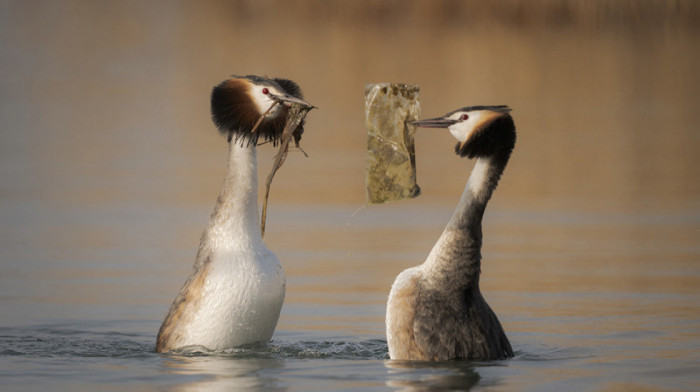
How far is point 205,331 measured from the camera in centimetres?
1172

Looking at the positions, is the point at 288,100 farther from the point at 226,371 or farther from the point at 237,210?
the point at 226,371

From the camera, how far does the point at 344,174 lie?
23016 millimetres

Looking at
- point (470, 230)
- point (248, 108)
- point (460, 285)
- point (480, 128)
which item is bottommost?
point (460, 285)

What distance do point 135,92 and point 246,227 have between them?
29728 millimetres

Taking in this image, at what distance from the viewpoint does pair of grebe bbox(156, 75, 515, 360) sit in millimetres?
11258

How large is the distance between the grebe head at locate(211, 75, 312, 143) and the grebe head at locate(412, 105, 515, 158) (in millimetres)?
1186

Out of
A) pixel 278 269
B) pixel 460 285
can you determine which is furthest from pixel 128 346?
pixel 460 285

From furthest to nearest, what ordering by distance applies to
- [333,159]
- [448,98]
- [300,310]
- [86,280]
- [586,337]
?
1. [448,98]
2. [333,159]
3. [86,280]
4. [300,310]
5. [586,337]

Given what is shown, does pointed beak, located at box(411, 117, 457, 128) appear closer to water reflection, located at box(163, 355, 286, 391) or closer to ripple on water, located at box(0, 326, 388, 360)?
ripple on water, located at box(0, 326, 388, 360)

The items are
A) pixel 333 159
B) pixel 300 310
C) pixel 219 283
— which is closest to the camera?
pixel 219 283

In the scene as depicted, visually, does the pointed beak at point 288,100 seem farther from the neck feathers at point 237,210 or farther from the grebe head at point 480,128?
the grebe head at point 480,128

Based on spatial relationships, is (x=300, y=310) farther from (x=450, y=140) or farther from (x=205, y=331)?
(x=450, y=140)

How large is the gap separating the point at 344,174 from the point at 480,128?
1163 cm

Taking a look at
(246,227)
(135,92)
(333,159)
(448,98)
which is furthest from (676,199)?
(135,92)
